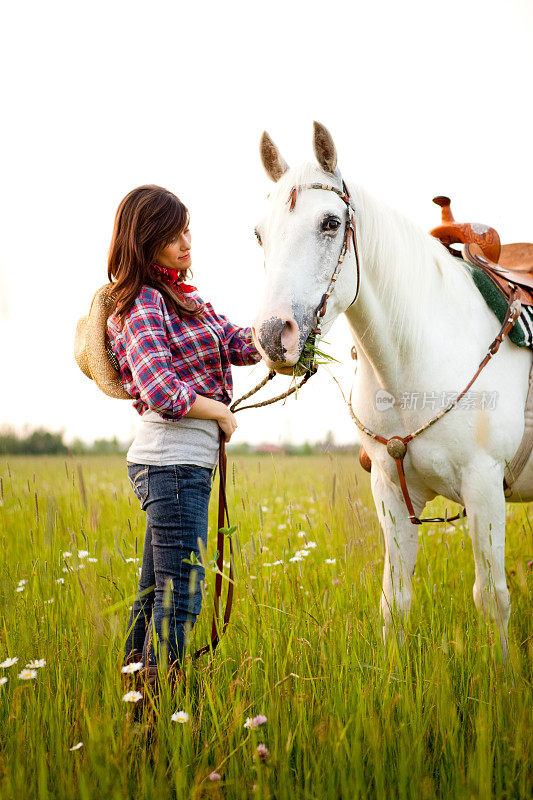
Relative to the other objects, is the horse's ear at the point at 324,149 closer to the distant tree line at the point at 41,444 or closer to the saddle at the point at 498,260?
the saddle at the point at 498,260

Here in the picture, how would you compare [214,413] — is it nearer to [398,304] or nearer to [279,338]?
[279,338]

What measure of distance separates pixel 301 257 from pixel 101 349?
2.70 ft

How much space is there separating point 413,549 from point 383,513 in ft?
0.80

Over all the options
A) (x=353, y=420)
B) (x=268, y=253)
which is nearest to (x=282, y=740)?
(x=353, y=420)

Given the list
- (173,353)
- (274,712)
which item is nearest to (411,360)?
(173,353)

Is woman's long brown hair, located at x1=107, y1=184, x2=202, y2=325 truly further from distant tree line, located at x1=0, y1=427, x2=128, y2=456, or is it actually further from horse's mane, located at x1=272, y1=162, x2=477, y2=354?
distant tree line, located at x1=0, y1=427, x2=128, y2=456

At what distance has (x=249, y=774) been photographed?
5.41 feet

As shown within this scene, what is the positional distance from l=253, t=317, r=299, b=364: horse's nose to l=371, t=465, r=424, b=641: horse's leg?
1000mm

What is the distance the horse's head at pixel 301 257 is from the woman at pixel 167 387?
0.31 m

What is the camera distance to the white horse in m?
2.16

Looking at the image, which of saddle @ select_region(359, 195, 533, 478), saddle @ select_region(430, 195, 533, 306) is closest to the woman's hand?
saddle @ select_region(359, 195, 533, 478)

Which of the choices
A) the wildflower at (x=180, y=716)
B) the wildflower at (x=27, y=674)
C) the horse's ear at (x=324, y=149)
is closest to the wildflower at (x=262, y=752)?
the wildflower at (x=180, y=716)

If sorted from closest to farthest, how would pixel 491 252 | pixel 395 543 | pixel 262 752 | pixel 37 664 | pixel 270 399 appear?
pixel 262 752 < pixel 37 664 < pixel 270 399 < pixel 395 543 < pixel 491 252

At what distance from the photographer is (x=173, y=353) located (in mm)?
2098
